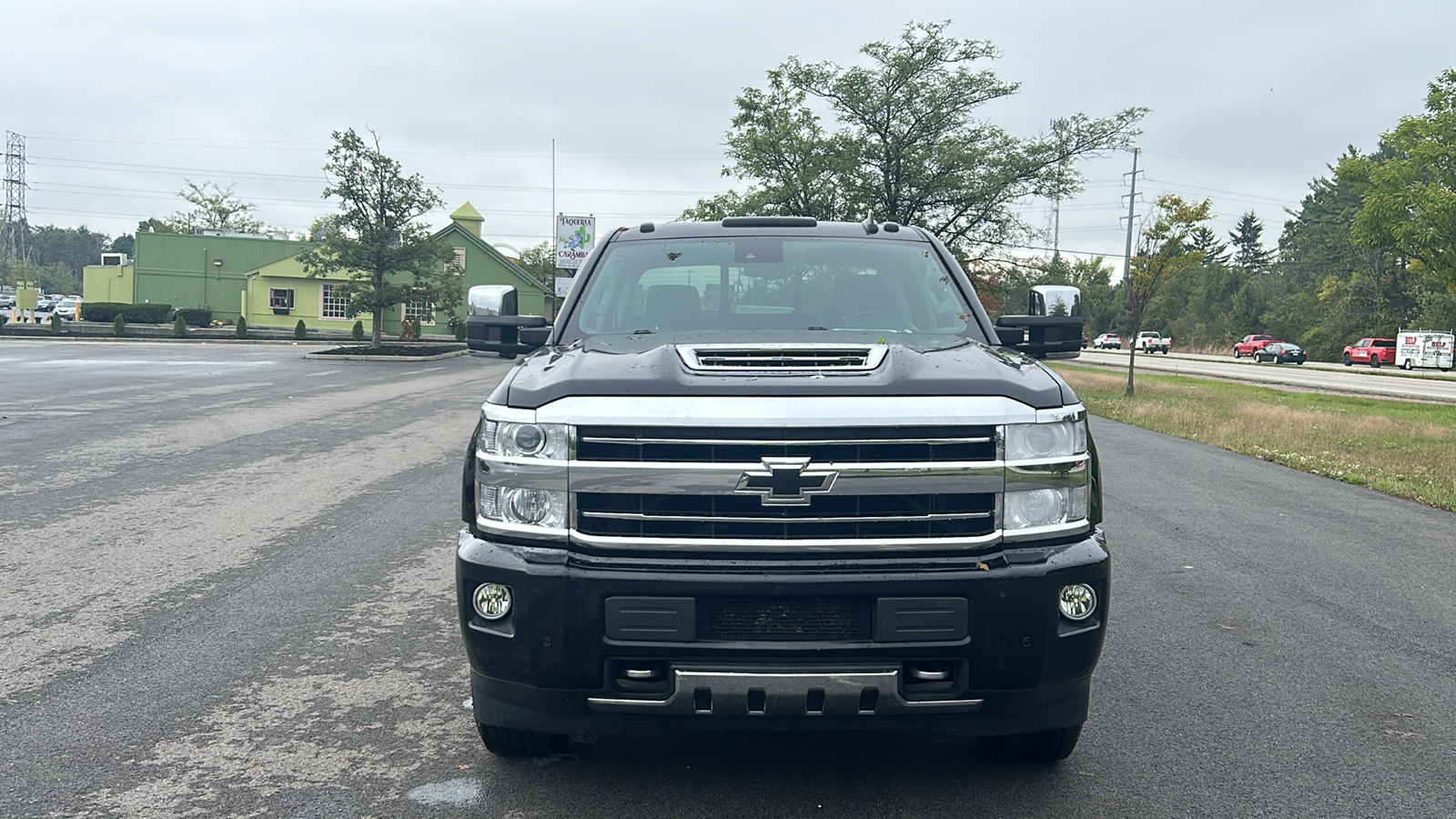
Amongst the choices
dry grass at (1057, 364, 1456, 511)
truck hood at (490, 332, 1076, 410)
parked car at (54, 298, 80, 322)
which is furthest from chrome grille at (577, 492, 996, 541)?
parked car at (54, 298, 80, 322)

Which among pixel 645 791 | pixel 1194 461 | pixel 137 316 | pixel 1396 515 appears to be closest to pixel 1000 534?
pixel 645 791

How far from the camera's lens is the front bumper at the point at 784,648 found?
2.94 meters

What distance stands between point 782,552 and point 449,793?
128cm

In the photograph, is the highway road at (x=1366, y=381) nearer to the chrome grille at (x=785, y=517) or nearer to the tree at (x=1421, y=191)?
the tree at (x=1421, y=191)

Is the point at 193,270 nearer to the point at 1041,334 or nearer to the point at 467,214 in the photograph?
the point at 467,214

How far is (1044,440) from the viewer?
10.2 feet

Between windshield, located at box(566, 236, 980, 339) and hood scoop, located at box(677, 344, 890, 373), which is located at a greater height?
windshield, located at box(566, 236, 980, 339)

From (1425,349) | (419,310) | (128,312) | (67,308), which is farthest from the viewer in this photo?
(67,308)

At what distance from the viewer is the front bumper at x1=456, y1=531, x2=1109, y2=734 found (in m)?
2.94

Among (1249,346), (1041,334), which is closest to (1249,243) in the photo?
(1249,346)

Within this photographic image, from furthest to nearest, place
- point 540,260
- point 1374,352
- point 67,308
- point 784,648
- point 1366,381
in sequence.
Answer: point 540,260
point 67,308
point 1374,352
point 1366,381
point 784,648

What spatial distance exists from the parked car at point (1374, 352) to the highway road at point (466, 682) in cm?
5168

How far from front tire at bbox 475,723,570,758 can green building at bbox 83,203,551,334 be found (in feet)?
192

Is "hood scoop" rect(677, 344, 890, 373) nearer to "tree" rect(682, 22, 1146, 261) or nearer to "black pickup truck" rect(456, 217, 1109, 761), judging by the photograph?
"black pickup truck" rect(456, 217, 1109, 761)
